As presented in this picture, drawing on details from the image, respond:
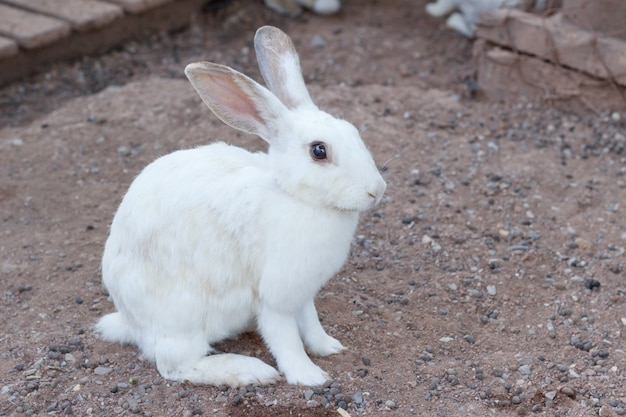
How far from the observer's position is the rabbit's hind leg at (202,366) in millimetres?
3621

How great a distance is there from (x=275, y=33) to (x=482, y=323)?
158 cm

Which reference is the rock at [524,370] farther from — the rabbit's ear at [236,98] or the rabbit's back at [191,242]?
the rabbit's ear at [236,98]

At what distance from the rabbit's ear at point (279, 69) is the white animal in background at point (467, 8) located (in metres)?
3.20

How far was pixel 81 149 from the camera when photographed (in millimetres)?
5625

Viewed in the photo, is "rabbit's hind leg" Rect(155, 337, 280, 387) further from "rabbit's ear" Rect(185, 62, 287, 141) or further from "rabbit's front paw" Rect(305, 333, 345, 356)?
"rabbit's ear" Rect(185, 62, 287, 141)

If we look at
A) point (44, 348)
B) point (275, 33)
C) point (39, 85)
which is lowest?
point (39, 85)

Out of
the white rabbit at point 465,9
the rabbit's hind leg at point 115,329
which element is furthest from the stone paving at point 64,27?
the rabbit's hind leg at point 115,329

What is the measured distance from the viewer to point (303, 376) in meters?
3.61

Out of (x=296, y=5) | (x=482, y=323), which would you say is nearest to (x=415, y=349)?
(x=482, y=323)

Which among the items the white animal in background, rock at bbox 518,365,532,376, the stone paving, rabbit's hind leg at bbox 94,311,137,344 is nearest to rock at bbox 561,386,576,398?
rock at bbox 518,365,532,376

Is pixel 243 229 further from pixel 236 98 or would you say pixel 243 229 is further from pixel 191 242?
pixel 236 98

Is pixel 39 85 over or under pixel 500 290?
under

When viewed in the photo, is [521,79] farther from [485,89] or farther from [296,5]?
[296,5]

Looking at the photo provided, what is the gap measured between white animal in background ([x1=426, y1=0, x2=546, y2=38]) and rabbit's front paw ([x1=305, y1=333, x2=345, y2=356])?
341cm
